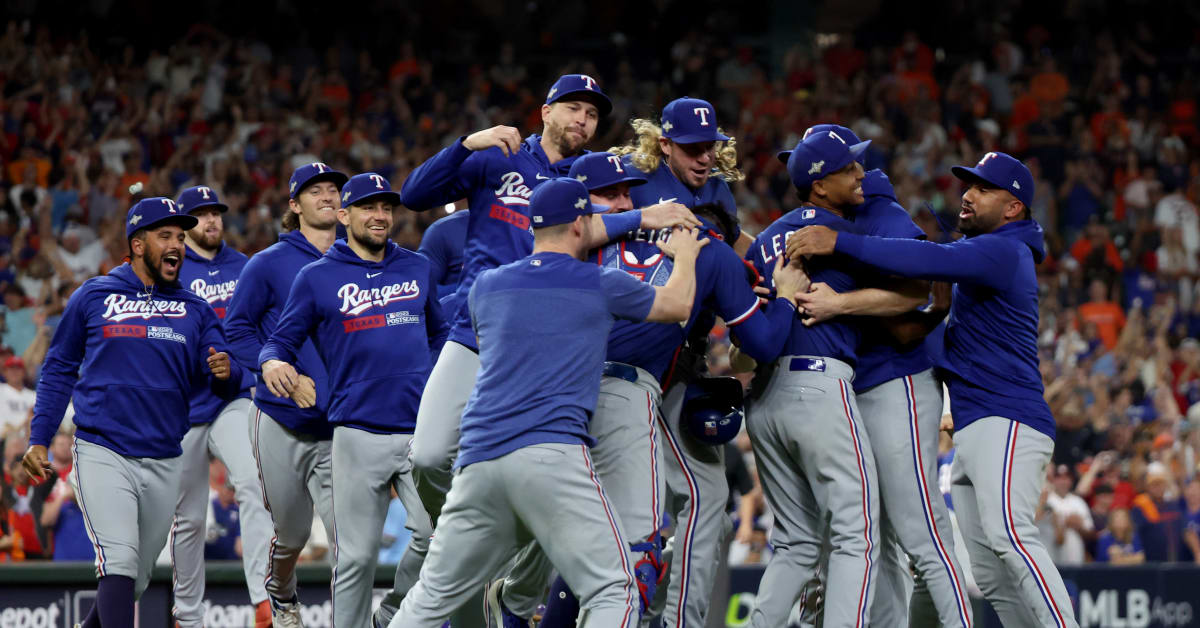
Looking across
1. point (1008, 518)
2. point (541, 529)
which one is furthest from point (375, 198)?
point (1008, 518)

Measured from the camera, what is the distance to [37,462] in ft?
23.8

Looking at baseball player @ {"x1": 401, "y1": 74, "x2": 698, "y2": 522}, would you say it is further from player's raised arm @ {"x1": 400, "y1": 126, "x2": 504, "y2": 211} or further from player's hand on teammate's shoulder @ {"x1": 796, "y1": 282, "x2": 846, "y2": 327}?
player's hand on teammate's shoulder @ {"x1": 796, "y1": 282, "x2": 846, "y2": 327}

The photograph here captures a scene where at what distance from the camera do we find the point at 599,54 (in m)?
19.9

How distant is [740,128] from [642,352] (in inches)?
511

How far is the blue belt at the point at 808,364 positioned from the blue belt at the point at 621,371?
78cm

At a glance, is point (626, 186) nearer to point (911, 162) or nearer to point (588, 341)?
Answer: point (588, 341)

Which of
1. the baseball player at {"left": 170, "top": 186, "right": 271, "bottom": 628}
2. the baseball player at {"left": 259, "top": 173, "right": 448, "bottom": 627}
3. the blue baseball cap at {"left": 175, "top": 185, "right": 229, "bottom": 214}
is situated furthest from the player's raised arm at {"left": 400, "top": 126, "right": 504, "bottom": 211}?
the blue baseball cap at {"left": 175, "top": 185, "right": 229, "bottom": 214}

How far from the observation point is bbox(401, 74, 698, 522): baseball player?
642cm

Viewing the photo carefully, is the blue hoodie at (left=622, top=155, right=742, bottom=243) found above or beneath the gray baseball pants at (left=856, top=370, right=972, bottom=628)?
above

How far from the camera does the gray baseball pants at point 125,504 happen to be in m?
7.13

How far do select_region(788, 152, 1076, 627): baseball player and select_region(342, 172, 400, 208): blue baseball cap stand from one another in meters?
2.22

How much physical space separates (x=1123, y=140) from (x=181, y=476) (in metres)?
14.1

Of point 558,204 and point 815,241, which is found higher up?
point 558,204

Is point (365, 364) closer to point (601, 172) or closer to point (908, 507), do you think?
point (601, 172)
